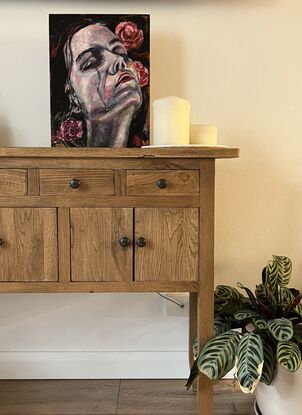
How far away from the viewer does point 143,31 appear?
144 centimetres

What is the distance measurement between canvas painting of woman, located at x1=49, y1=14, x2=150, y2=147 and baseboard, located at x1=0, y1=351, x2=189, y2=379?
30.8 inches

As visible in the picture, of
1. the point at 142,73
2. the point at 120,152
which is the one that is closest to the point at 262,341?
the point at 120,152

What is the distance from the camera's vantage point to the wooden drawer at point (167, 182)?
1184 millimetres

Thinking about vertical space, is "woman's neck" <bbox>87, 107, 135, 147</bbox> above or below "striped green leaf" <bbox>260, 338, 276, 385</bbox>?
above

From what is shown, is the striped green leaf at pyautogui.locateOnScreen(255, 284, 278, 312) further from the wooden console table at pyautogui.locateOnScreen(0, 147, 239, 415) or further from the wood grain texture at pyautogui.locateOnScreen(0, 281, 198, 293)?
the wood grain texture at pyautogui.locateOnScreen(0, 281, 198, 293)

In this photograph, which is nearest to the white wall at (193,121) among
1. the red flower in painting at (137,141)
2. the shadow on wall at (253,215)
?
the shadow on wall at (253,215)

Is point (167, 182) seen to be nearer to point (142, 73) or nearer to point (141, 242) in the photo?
point (141, 242)

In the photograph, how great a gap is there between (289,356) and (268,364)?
12 centimetres

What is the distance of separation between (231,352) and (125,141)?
694 millimetres

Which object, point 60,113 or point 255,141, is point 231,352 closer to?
point 255,141

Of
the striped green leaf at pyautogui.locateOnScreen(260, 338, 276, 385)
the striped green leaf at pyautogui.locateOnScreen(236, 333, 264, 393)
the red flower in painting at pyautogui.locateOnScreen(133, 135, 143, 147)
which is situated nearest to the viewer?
the striped green leaf at pyautogui.locateOnScreen(236, 333, 264, 393)

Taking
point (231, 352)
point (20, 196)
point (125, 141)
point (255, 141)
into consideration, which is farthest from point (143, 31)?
point (231, 352)

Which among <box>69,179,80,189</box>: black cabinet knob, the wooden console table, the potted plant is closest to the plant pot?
the potted plant

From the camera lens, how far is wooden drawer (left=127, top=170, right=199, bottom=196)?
1184 mm
